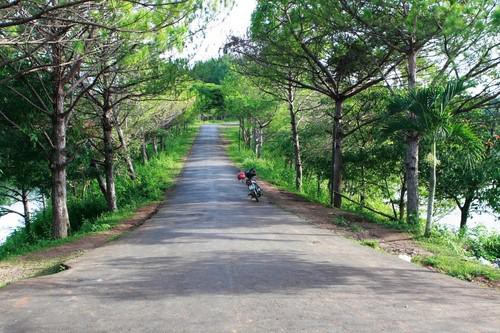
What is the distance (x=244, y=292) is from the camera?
5898 mm

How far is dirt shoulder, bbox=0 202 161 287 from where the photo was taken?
26.9 ft

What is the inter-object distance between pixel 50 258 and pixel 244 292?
5389 mm

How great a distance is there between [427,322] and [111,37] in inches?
339

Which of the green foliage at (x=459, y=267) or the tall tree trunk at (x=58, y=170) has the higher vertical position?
the tall tree trunk at (x=58, y=170)

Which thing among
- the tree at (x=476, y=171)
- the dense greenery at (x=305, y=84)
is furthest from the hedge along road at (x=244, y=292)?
the tree at (x=476, y=171)

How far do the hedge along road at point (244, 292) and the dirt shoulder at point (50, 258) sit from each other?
2.01ft

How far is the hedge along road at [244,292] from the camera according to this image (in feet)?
15.8

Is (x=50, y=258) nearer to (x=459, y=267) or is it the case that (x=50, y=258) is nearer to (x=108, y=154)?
(x=108, y=154)

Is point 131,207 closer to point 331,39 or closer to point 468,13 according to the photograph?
point 331,39

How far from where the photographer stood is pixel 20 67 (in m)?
12.7

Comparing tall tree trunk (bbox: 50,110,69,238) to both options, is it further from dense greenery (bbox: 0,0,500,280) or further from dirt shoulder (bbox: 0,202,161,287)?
dirt shoulder (bbox: 0,202,161,287)

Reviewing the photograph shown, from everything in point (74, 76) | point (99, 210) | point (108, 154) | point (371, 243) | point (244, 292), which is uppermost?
point (74, 76)

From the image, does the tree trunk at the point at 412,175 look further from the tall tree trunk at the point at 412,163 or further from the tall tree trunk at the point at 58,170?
the tall tree trunk at the point at 58,170

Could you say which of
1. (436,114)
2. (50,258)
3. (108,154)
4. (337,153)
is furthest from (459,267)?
(108,154)
